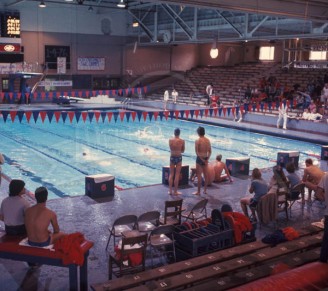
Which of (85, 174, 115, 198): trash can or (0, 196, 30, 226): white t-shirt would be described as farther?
(85, 174, 115, 198): trash can

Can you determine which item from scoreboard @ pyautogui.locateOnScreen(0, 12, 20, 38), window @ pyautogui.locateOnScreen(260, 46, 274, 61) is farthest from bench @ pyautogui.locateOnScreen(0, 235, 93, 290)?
window @ pyautogui.locateOnScreen(260, 46, 274, 61)

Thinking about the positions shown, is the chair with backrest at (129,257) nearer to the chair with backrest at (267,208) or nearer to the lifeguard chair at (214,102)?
the chair with backrest at (267,208)

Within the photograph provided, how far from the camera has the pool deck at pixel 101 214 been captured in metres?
5.39

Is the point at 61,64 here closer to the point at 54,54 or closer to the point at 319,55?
the point at 54,54

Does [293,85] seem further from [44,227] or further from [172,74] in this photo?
[44,227]

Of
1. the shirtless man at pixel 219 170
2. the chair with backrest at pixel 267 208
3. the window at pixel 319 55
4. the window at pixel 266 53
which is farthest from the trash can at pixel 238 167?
the window at pixel 266 53

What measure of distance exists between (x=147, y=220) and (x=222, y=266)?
150 cm

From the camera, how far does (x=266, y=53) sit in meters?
31.7

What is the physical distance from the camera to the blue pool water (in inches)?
458

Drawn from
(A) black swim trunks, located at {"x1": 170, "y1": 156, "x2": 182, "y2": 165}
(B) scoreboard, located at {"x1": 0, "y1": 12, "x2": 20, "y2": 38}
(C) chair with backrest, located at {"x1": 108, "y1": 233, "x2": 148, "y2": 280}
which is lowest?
(C) chair with backrest, located at {"x1": 108, "y1": 233, "x2": 148, "y2": 280}

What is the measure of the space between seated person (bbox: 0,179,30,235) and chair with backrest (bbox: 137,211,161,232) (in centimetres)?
160

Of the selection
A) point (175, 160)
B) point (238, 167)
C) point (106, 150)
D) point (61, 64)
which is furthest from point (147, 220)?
point (61, 64)

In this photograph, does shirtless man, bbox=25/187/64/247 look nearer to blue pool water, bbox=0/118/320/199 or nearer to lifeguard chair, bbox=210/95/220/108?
blue pool water, bbox=0/118/320/199

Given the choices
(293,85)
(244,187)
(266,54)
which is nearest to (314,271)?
(244,187)
